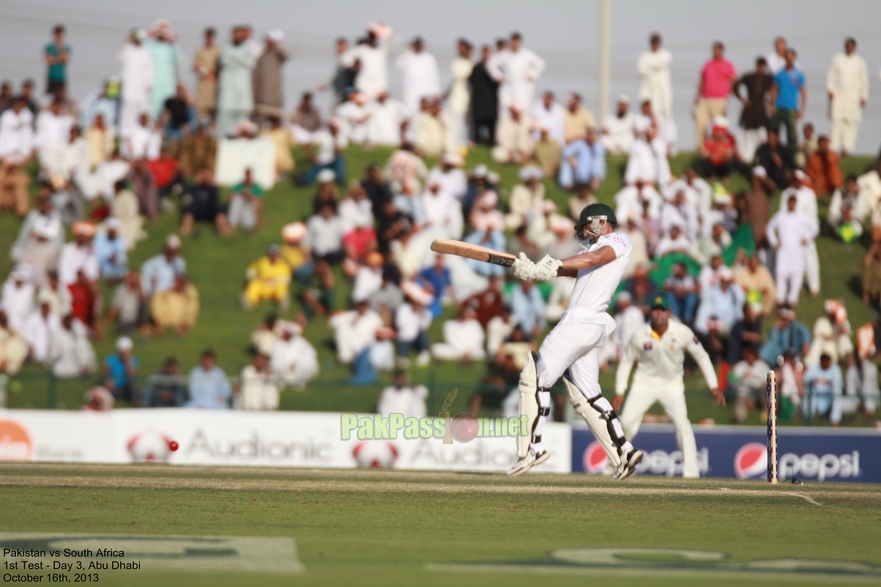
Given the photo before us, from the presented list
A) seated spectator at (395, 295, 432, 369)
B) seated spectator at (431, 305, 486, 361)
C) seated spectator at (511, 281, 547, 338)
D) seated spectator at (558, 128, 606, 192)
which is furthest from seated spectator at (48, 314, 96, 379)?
seated spectator at (558, 128, 606, 192)

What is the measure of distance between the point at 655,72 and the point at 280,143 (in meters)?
8.28

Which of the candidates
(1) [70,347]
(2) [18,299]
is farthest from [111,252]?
(1) [70,347]


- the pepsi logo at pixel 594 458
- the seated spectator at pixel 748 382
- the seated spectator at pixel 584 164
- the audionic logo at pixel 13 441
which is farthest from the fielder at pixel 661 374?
the seated spectator at pixel 584 164

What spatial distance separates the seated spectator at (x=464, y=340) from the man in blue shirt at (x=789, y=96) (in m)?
8.66

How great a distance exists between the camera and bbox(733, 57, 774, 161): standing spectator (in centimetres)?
2450

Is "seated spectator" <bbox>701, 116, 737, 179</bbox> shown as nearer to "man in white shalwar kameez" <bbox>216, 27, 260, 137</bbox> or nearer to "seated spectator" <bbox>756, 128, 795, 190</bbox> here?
"seated spectator" <bbox>756, 128, 795, 190</bbox>

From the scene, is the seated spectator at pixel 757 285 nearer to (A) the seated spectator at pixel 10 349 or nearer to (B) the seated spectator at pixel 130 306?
(B) the seated spectator at pixel 130 306

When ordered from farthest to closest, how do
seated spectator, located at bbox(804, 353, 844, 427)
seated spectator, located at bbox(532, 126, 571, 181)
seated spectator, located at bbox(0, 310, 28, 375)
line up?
1. seated spectator, located at bbox(532, 126, 571, 181)
2. seated spectator, located at bbox(0, 310, 28, 375)
3. seated spectator, located at bbox(804, 353, 844, 427)

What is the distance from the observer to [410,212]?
22781 mm

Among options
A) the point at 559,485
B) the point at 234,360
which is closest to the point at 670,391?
the point at 559,485

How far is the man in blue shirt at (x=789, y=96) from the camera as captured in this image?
24.5 meters

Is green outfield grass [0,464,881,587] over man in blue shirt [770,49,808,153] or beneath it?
beneath

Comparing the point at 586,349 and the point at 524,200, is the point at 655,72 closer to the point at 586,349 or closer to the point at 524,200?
the point at 524,200

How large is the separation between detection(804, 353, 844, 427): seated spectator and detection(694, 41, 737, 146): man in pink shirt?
770cm
